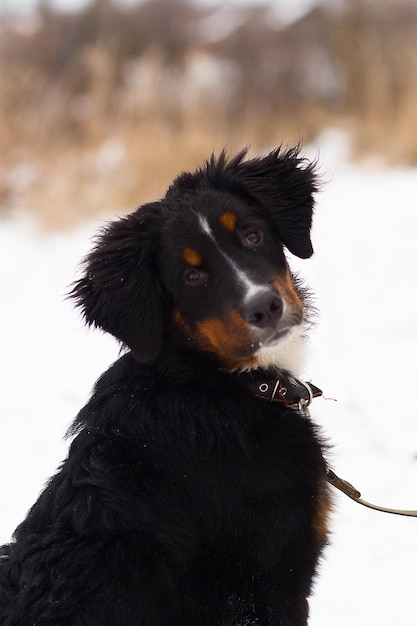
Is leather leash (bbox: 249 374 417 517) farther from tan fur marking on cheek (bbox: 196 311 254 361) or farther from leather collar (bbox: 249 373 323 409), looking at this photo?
tan fur marking on cheek (bbox: 196 311 254 361)

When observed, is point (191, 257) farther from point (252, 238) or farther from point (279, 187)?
point (279, 187)

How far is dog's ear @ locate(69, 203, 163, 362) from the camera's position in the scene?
3.26 metres

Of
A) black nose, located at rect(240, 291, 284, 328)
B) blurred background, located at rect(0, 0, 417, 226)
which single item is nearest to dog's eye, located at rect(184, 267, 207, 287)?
black nose, located at rect(240, 291, 284, 328)

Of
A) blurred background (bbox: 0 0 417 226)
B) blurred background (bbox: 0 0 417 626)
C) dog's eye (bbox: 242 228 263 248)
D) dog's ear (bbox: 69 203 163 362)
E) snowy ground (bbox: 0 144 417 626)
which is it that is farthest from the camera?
blurred background (bbox: 0 0 417 226)

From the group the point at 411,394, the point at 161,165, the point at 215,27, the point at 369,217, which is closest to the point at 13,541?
the point at 411,394

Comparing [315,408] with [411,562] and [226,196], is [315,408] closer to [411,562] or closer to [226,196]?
[411,562]

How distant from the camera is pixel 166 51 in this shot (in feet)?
59.1

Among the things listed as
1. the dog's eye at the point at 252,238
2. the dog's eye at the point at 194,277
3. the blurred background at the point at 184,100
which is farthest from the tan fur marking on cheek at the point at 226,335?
the blurred background at the point at 184,100

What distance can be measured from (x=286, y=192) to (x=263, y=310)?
800mm

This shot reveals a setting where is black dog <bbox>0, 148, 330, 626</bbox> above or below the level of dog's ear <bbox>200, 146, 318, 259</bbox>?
below

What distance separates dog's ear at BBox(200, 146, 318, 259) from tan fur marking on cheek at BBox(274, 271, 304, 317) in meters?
0.20

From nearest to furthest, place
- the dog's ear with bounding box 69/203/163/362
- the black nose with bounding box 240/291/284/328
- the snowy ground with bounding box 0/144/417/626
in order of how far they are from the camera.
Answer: the black nose with bounding box 240/291/284/328 → the dog's ear with bounding box 69/203/163/362 → the snowy ground with bounding box 0/144/417/626

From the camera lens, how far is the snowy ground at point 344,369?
167 inches

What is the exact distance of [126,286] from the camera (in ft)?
10.9
